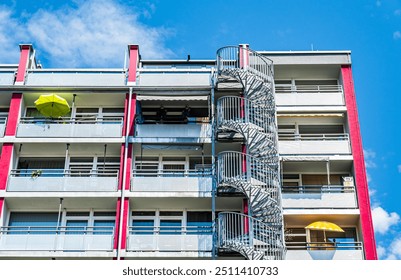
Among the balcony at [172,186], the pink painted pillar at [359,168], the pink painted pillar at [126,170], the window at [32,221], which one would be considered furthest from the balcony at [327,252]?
the window at [32,221]

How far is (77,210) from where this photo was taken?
32.1 meters

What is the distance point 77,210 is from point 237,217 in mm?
8068

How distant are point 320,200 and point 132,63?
39.5ft

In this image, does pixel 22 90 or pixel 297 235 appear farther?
pixel 22 90

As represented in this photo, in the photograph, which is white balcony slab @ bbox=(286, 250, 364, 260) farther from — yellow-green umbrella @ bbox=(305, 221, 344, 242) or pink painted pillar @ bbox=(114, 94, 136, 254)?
pink painted pillar @ bbox=(114, 94, 136, 254)

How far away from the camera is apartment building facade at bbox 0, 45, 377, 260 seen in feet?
98.0

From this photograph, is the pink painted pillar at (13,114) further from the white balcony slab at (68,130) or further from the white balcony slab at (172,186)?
the white balcony slab at (172,186)

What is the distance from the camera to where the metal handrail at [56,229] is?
3027cm

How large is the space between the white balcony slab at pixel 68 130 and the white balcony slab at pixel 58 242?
5395 millimetres

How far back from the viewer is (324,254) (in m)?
30.3

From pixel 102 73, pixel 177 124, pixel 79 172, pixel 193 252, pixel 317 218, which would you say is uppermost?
pixel 102 73

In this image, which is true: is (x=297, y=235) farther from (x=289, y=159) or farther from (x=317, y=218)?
(x=289, y=159)

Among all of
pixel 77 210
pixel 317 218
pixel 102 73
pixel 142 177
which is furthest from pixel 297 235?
pixel 102 73

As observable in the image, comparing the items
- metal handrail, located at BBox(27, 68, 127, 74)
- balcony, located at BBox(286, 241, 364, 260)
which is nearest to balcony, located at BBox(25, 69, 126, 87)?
metal handrail, located at BBox(27, 68, 127, 74)
